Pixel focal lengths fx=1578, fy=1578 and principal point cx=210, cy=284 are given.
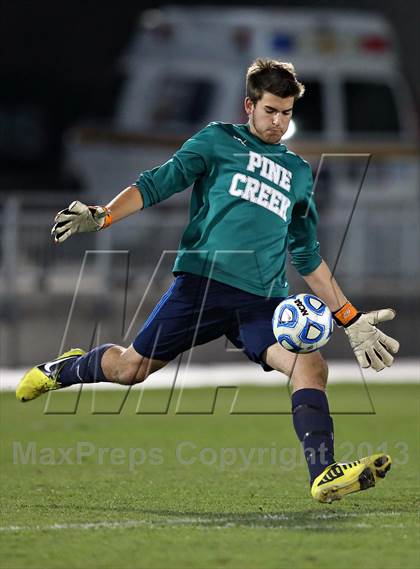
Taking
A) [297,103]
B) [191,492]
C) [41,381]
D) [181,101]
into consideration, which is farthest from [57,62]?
[191,492]

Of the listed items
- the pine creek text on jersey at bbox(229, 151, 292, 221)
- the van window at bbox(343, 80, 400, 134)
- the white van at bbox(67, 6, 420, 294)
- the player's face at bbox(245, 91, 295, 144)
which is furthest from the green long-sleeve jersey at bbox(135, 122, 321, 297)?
the van window at bbox(343, 80, 400, 134)

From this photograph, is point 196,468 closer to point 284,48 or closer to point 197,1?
point 284,48

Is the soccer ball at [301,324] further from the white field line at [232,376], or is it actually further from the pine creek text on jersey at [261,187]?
the white field line at [232,376]

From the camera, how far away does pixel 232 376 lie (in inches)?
652

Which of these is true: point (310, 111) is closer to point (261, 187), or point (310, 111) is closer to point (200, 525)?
point (261, 187)

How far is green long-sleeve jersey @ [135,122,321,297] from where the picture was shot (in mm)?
8297

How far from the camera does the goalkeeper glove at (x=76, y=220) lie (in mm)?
7742

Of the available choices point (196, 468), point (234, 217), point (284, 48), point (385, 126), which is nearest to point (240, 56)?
point (284, 48)

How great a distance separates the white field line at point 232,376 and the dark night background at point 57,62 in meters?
8.53

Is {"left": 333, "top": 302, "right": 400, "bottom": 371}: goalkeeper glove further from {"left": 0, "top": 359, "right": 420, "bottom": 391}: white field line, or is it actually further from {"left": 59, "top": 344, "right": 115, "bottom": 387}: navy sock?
{"left": 0, "top": 359, "right": 420, "bottom": 391}: white field line

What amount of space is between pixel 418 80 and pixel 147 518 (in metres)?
20.2

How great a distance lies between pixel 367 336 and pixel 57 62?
1966cm

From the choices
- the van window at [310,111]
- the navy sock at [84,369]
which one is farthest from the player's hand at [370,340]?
the van window at [310,111]

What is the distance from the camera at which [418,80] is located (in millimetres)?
27188
